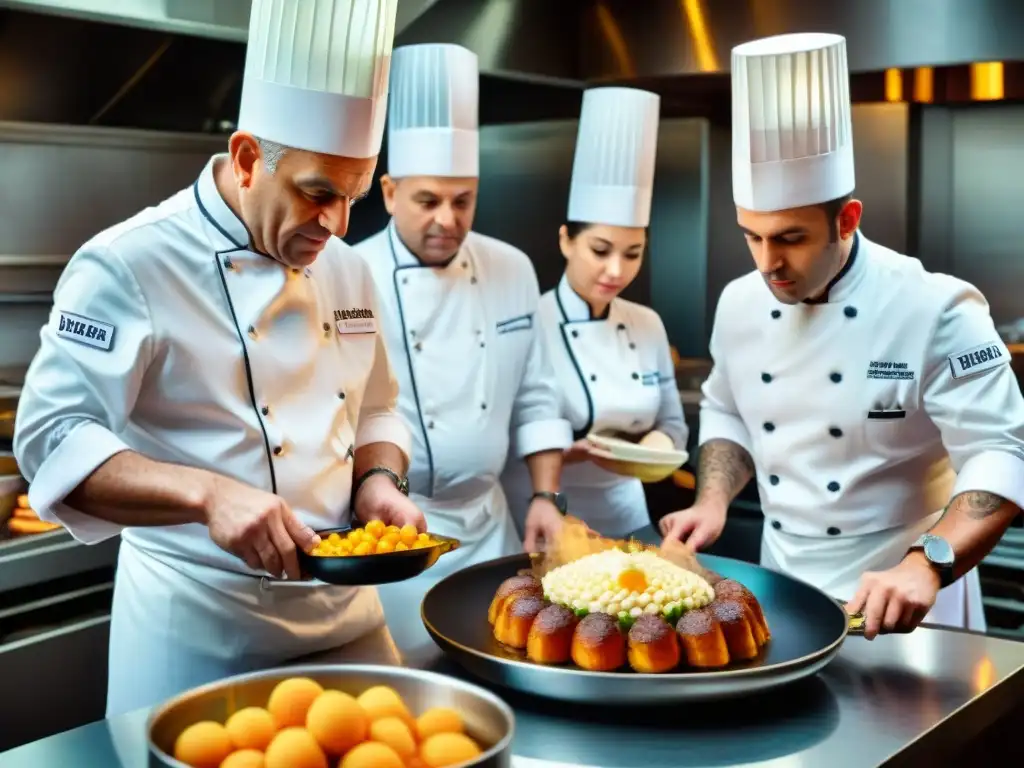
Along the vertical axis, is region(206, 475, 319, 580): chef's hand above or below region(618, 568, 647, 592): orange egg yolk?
above

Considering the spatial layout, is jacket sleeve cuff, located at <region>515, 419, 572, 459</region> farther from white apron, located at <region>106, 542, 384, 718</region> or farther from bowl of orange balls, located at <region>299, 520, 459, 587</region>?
bowl of orange balls, located at <region>299, 520, 459, 587</region>

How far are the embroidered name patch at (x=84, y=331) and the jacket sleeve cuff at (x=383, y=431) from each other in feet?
1.76

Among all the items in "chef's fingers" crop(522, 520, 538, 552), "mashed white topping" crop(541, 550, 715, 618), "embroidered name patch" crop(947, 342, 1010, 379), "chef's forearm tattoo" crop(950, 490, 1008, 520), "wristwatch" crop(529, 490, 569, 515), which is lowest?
"chef's fingers" crop(522, 520, 538, 552)

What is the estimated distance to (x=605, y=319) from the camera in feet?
11.8

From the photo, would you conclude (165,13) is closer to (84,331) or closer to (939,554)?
(84,331)

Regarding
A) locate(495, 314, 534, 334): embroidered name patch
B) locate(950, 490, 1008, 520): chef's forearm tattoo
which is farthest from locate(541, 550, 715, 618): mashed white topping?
locate(495, 314, 534, 334): embroidered name patch

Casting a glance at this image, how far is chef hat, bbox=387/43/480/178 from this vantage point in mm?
3020

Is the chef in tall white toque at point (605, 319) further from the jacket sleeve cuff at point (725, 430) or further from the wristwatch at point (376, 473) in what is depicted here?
the wristwatch at point (376, 473)

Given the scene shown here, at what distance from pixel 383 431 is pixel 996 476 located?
1.08 meters

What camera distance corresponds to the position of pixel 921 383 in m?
2.28

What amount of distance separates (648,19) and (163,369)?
9.27 ft

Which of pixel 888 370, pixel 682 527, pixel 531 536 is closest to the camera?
pixel 682 527

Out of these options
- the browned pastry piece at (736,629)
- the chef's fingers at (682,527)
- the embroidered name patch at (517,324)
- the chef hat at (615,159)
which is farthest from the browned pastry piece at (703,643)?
the chef hat at (615,159)

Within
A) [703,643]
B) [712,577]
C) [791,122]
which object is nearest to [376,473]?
[712,577]
